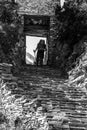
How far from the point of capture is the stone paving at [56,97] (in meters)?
6.27

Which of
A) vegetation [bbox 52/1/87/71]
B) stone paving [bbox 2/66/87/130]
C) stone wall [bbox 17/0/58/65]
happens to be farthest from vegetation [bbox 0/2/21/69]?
vegetation [bbox 52/1/87/71]

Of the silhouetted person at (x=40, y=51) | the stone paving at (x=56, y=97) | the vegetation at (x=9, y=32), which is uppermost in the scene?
the vegetation at (x=9, y=32)

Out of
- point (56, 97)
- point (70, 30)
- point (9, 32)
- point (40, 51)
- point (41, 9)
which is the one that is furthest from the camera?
point (40, 51)

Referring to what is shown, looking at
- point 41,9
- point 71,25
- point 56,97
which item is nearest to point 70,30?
point 71,25

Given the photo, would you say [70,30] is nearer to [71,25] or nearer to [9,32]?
[71,25]

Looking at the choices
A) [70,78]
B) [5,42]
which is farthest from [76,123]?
[5,42]

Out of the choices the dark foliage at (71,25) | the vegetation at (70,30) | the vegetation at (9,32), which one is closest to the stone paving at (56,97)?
the vegetation at (9,32)

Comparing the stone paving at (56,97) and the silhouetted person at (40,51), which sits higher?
the stone paving at (56,97)

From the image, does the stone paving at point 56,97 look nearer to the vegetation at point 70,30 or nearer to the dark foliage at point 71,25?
the vegetation at point 70,30

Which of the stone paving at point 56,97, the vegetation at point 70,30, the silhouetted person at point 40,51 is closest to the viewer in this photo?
the stone paving at point 56,97

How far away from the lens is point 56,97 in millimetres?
7293

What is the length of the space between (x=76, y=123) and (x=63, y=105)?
74 centimetres

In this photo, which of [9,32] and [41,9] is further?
[41,9]

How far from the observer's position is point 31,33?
13.0 m
